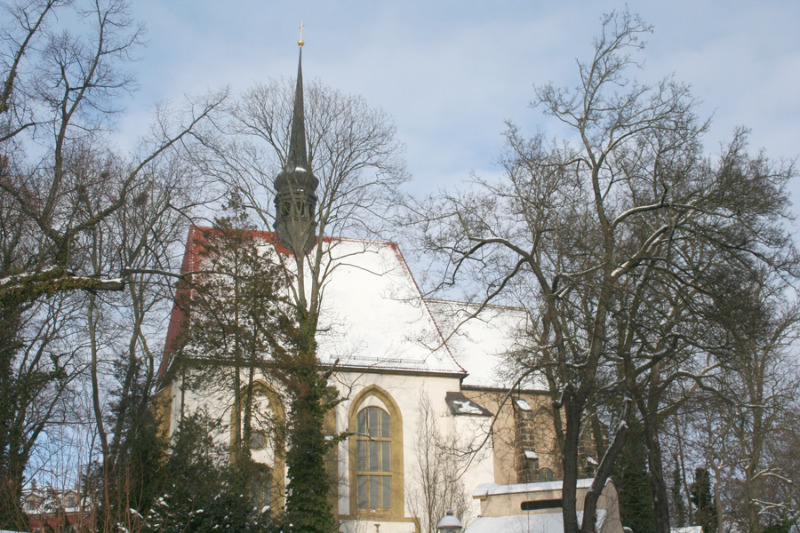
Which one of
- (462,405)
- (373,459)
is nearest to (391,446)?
(373,459)

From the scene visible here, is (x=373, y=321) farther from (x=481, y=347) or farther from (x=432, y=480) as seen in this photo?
(x=432, y=480)

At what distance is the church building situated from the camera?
21391 millimetres

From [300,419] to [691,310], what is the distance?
1022 cm

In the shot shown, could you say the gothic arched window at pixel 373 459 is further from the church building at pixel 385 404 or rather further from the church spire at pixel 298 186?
the church spire at pixel 298 186

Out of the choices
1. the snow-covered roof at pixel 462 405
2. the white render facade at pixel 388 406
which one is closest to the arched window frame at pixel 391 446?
the white render facade at pixel 388 406

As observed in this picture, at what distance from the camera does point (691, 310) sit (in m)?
11.4

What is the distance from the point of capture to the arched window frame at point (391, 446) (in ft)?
73.1

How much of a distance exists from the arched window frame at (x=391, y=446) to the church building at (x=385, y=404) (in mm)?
32

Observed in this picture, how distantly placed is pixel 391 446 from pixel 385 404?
1.31m

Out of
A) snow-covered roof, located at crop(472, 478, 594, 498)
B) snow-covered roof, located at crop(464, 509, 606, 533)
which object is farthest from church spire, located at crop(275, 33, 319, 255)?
snow-covered roof, located at crop(464, 509, 606, 533)

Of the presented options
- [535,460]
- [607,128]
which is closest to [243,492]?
[607,128]

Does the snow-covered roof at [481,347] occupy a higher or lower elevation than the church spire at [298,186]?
lower

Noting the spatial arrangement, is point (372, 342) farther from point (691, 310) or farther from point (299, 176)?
point (691, 310)

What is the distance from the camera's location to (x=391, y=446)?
23359 millimetres
